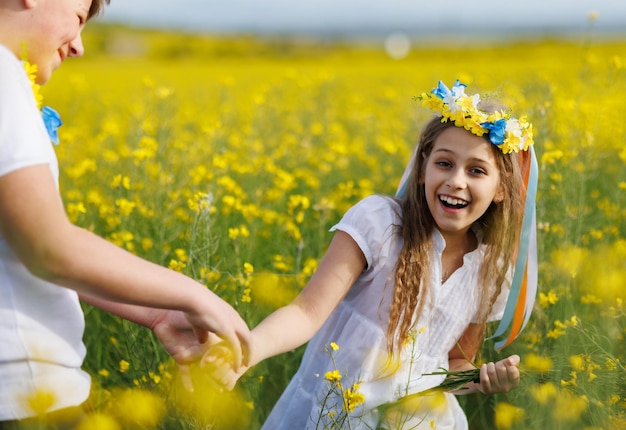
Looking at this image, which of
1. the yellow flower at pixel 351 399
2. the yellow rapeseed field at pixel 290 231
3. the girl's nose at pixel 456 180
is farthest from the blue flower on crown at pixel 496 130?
the yellow flower at pixel 351 399

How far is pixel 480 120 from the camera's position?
1894mm

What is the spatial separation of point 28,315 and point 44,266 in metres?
0.12

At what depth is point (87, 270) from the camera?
42.8 inches

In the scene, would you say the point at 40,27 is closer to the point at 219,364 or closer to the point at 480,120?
the point at 219,364

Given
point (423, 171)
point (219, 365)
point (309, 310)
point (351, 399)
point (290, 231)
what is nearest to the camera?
point (219, 365)

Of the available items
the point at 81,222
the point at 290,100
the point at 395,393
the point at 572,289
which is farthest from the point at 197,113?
the point at 395,393

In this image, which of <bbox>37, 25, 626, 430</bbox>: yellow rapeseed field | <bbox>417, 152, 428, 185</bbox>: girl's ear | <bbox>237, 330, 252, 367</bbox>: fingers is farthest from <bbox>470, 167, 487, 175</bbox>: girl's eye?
<bbox>237, 330, 252, 367</bbox>: fingers

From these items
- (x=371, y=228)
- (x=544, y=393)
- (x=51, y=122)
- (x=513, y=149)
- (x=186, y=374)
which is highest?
(x=513, y=149)

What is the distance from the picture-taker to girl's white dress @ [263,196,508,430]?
185cm

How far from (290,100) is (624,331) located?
5.73 m

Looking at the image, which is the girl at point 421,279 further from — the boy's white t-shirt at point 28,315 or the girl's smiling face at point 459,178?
the boy's white t-shirt at point 28,315

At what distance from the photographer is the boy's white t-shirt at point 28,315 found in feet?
3.41

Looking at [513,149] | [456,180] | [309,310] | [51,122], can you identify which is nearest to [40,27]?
[51,122]

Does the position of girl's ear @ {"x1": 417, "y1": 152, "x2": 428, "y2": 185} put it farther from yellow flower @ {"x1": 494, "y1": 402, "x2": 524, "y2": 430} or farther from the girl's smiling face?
yellow flower @ {"x1": 494, "y1": 402, "x2": 524, "y2": 430}
